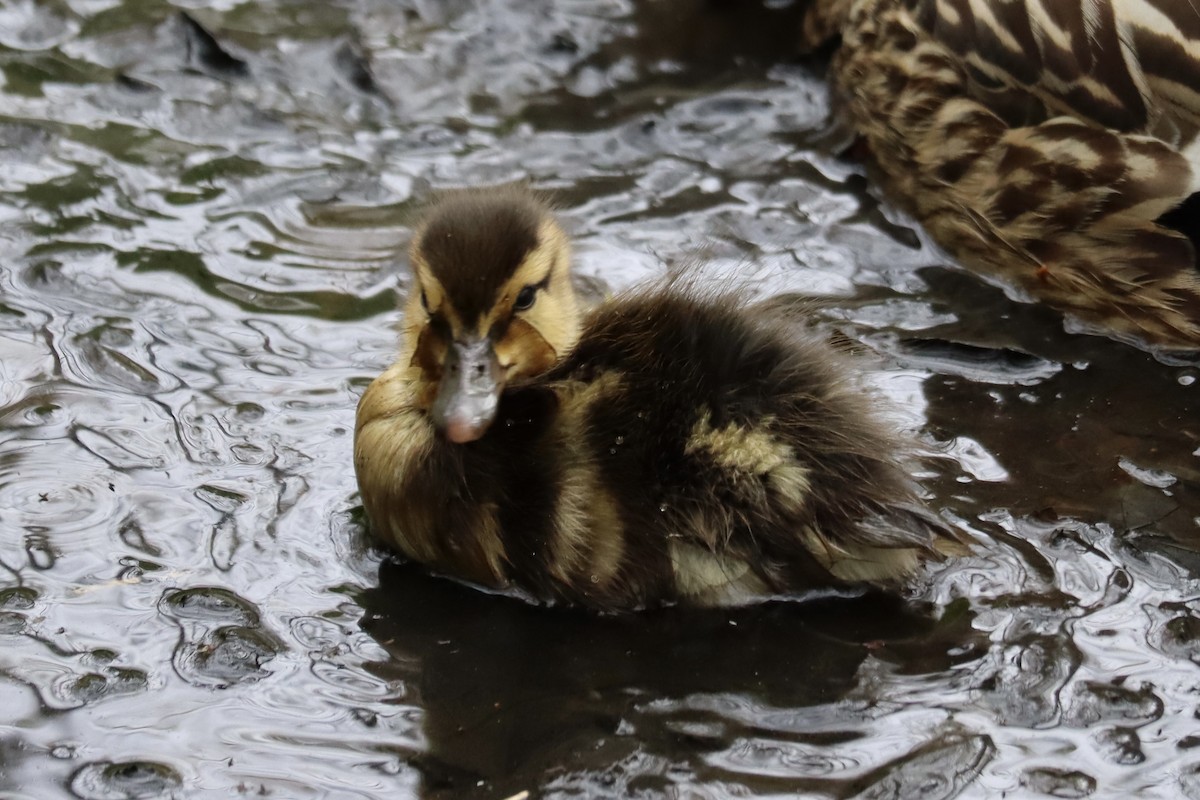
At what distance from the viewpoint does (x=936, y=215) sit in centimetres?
366

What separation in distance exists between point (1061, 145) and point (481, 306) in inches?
58.3

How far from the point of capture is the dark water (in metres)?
2.13

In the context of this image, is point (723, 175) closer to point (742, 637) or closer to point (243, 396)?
point (243, 396)

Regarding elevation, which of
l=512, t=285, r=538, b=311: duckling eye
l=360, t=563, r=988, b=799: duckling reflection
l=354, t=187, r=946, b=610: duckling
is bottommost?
l=360, t=563, r=988, b=799: duckling reflection

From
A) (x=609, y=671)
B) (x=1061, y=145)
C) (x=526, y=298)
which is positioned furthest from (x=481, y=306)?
(x=1061, y=145)

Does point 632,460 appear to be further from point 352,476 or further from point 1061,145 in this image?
point 1061,145

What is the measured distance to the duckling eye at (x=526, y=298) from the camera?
2443 mm

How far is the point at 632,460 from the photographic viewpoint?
2.41m

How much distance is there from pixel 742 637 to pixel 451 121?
2.21 meters

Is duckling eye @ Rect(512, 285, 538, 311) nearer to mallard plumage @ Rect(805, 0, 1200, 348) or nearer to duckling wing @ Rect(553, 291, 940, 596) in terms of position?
duckling wing @ Rect(553, 291, 940, 596)

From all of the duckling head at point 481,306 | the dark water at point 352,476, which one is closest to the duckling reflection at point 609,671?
the dark water at point 352,476

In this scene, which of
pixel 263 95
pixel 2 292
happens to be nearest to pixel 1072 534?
pixel 2 292

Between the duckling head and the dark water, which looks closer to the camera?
the dark water

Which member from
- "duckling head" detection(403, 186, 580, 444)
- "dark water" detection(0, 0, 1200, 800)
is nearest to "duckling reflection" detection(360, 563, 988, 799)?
"dark water" detection(0, 0, 1200, 800)
